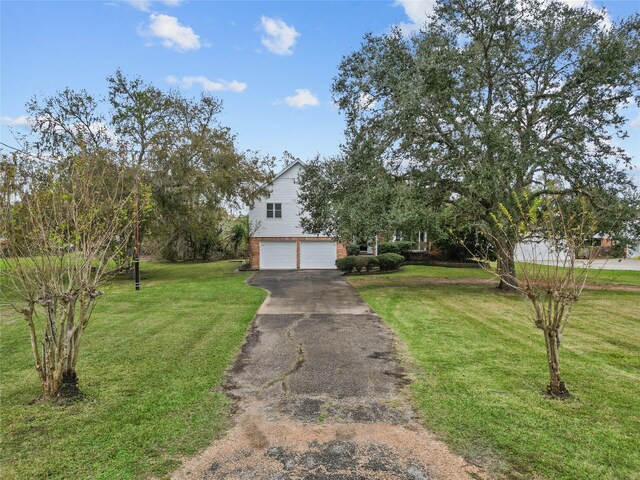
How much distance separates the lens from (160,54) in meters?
14.4

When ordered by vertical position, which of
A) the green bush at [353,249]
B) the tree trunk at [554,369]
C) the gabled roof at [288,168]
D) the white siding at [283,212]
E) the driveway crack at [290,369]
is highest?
the gabled roof at [288,168]

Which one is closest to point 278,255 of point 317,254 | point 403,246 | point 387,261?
point 317,254

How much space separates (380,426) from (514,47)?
15.6 meters

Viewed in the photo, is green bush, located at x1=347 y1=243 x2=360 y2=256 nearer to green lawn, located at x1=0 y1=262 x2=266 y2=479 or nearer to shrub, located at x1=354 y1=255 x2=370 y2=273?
shrub, located at x1=354 y1=255 x2=370 y2=273

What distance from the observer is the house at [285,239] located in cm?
2939

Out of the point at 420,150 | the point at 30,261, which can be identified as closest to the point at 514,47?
the point at 420,150

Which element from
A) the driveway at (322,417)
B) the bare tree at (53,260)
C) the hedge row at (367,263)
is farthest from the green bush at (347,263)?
the bare tree at (53,260)

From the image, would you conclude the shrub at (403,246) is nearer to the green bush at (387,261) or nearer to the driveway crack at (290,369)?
the green bush at (387,261)

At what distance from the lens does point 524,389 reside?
5863 millimetres

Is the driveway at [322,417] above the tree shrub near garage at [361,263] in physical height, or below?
below

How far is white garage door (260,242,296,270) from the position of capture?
29.4 meters

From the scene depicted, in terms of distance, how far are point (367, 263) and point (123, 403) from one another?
20.4m

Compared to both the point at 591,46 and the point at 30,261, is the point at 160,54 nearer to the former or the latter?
the point at 30,261

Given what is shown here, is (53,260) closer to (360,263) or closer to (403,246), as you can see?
(360,263)
